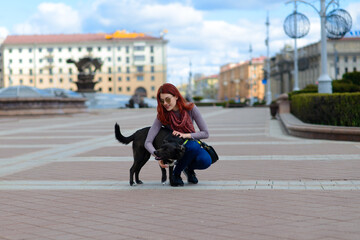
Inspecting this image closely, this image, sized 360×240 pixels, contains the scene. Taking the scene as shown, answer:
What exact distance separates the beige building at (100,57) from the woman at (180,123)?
11426cm

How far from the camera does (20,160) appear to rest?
9.89 meters

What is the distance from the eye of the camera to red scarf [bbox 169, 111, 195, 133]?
6.28m

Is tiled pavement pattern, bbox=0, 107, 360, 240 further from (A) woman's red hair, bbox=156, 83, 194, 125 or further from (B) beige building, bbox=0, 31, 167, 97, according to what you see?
(B) beige building, bbox=0, 31, 167, 97

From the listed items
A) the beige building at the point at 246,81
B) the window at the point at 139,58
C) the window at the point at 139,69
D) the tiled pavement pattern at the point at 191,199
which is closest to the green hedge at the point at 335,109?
the tiled pavement pattern at the point at 191,199

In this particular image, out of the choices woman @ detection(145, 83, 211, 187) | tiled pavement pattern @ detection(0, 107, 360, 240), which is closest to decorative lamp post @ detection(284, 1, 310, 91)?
tiled pavement pattern @ detection(0, 107, 360, 240)

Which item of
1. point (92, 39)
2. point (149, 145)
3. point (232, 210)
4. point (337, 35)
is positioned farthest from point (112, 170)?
point (92, 39)

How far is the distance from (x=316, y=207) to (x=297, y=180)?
1.68 metres

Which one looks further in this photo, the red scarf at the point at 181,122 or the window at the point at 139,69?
the window at the point at 139,69

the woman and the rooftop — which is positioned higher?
the rooftop

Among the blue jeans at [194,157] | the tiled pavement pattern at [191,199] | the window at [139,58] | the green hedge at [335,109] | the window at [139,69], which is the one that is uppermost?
the window at [139,58]

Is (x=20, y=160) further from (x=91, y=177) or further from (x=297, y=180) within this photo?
(x=297, y=180)

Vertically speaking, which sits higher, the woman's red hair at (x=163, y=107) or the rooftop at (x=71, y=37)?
the rooftop at (x=71, y=37)

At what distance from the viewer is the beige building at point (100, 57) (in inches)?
4751

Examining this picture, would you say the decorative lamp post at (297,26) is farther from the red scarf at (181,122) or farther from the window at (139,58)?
the window at (139,58)
